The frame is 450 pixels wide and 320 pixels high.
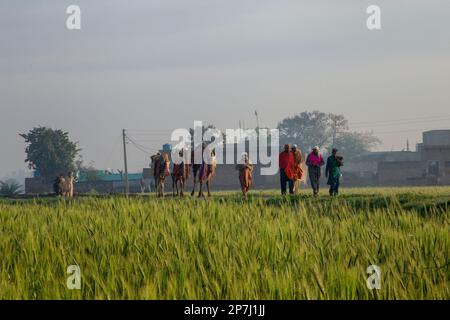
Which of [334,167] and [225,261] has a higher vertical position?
[334,167]

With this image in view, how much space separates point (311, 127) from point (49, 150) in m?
47.8

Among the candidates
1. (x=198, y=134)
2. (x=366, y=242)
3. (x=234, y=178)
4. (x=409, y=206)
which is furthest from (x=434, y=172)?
(x=366, y=242)

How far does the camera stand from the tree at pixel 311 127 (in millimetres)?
104688

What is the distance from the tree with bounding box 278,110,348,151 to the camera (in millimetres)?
104688

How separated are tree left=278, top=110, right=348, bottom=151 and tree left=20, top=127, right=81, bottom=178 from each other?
42.8 m

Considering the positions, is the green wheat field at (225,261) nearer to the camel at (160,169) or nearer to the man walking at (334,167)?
the man walking at (334,167)

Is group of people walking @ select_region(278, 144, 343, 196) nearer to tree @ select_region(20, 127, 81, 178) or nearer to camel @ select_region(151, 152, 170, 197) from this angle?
camel @ select_region(151, 152, 170, 197)

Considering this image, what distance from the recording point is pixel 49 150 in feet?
215

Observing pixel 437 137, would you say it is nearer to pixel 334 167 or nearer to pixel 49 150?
pixel 49 150

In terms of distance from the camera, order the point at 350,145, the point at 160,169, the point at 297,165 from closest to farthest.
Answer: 1. the point at 297,165
2. the point at 160,169
3. the point at 350,145

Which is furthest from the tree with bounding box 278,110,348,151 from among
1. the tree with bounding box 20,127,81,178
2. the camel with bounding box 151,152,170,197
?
the camel with bounding box 151,152,170,197

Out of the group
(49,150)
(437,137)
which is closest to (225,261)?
(49,150)

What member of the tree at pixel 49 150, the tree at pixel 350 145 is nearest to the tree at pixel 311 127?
the tree at pixel 350 145

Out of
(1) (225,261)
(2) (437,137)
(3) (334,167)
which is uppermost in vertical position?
(2) (437,137)
